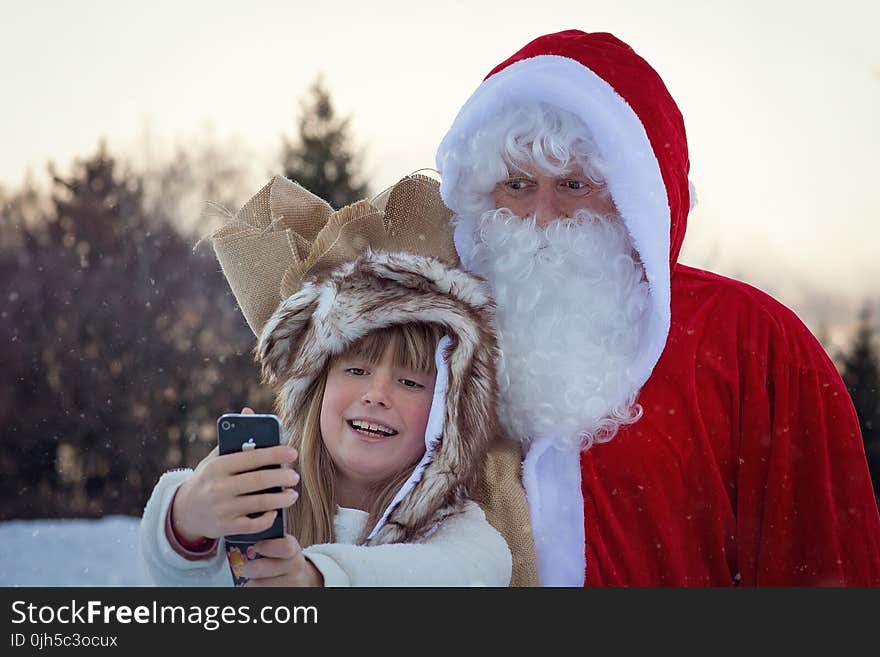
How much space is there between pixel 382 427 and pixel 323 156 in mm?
8386

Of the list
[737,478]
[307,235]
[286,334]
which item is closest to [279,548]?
[286,334]

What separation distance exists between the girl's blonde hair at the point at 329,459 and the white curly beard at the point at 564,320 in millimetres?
246

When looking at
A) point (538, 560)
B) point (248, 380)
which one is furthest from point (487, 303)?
point (248, 380)

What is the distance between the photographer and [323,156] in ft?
33.6

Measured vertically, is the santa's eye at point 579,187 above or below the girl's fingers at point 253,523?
above

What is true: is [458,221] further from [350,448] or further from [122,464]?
[122,464]

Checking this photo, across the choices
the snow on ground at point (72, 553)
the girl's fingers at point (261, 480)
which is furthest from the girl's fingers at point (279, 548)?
the snow on ground at point (72, 553)

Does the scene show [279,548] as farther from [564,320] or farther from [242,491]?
[564,320]

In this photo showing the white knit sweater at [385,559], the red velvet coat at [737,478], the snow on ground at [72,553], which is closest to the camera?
the white knit sweater at [385,559]

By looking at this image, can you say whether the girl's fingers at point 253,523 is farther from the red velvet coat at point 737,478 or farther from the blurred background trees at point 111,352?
the blurred background trees at point 111,352

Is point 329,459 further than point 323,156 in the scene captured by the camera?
No

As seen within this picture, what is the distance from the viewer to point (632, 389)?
2.46 metres

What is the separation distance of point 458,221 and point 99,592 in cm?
144

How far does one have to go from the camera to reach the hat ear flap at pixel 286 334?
95.1 inches
